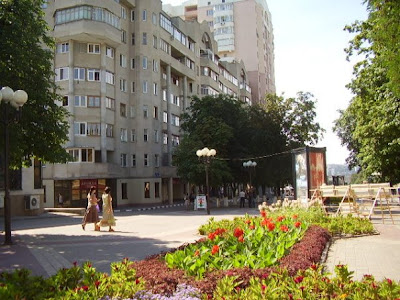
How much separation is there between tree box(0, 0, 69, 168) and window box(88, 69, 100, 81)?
23.9 m

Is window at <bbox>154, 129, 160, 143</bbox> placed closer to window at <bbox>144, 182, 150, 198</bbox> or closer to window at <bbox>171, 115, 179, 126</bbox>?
window at <bbox>171, 115, 179, 126</bbox>

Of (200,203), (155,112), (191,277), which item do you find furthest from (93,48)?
(191,277)

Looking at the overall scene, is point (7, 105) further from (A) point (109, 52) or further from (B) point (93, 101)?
(A) point (109, 52)

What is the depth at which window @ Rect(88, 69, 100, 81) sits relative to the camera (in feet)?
132

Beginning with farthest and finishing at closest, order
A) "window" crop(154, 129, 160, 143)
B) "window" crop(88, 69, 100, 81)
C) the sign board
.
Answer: "window" crop(154, 129, 160, 143)
"window" crop(88, 69, 100, 81)
the sign board

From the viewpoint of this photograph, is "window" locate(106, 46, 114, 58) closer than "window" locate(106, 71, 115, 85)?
No

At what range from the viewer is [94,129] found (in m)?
40.2

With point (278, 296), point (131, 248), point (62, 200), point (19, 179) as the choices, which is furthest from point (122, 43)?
point (278, 296)

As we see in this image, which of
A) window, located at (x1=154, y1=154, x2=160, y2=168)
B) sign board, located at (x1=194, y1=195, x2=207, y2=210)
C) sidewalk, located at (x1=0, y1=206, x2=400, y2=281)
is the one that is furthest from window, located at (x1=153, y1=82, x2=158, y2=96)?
sidewalk, located at (x1=0, y1=206, x2=400, y2=281)

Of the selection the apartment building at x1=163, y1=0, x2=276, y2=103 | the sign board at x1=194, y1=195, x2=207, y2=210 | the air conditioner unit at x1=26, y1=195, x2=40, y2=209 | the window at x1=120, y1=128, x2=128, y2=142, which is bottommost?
the sign board at x1=194, y1=195, x2=207, y2=210

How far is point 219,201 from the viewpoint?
128 ft

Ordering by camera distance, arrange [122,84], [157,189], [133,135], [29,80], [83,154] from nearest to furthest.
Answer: [29,80] → [83,154] → [122,84] → [133,135] → [157,189]

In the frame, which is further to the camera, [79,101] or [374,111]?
[79,101]

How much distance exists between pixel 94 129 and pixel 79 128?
1.38 m
